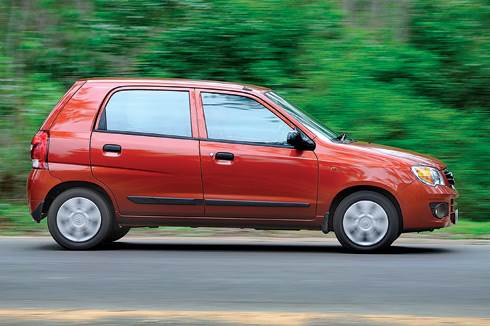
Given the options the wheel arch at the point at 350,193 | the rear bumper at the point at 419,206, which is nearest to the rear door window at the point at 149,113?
the wheel arch at the point at 350,193

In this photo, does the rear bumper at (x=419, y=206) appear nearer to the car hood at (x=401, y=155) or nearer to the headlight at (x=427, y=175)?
the headlight at (x=427, y=175)

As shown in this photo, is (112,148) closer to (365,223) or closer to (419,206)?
(365,223)

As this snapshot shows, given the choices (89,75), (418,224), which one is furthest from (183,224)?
(89,75)

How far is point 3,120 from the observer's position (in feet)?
53.2

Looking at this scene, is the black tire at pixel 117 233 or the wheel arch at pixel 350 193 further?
the black tire at pixel 117 233

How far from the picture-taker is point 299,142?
10.6 metres

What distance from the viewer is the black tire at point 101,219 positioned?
1081cm

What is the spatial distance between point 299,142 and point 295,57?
288 inches

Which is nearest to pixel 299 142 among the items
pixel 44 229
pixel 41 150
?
pixel 41 150

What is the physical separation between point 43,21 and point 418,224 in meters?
10.4

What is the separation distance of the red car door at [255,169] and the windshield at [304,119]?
223 mm

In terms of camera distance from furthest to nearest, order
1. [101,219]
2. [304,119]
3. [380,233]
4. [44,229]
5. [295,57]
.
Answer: [295,57] → [44,229] → [304,119] → [101,219] → [380,233]

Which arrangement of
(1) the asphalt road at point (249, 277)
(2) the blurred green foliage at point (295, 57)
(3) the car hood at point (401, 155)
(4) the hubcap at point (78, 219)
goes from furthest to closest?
(2) the blurred green foliage at point (295, 57), (4) the hubcap at point (78, 219), (3) the car hood at point (401, 155), (1) the asphalt road at point (249, 277)

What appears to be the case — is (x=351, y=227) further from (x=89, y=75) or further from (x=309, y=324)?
(x=89, y=75)
